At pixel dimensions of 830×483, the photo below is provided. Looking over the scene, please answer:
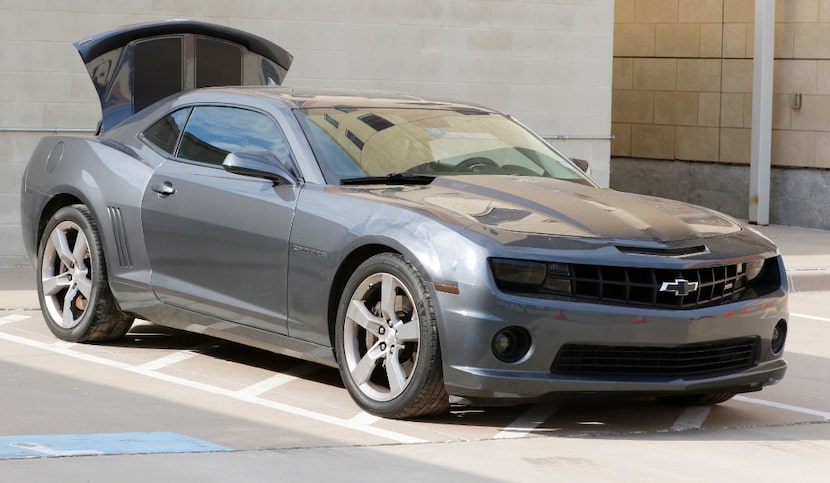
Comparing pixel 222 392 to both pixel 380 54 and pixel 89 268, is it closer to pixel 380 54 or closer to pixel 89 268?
pixel 89 268

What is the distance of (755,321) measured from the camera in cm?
675

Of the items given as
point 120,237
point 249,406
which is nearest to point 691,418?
point 249,406

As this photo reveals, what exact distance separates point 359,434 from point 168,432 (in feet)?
2.64

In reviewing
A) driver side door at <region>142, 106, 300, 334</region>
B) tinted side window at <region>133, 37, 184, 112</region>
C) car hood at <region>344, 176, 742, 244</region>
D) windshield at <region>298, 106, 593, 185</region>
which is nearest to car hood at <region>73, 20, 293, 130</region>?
tinted side window at <region>133, 37, 184, 112</region>

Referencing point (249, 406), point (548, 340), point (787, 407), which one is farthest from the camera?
point (787, 407)

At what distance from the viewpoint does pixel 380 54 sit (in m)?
13.9

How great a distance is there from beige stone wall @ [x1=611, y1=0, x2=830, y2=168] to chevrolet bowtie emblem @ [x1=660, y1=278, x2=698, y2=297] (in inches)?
421

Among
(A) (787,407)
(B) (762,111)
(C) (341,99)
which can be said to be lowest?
(A) (787,407)

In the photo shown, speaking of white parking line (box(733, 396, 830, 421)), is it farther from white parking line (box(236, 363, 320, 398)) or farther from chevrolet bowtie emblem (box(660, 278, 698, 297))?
white parking line (box(236, 363, 320, 398))

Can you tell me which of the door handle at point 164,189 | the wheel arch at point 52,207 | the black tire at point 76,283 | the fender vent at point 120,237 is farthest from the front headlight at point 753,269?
the wheel arch at point 52,207

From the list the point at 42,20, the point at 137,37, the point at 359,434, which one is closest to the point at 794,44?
the point at 42,20

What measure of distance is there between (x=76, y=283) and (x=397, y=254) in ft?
8.86

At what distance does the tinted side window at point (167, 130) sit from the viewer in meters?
8.24

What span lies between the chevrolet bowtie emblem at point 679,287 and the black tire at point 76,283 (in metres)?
3.38
